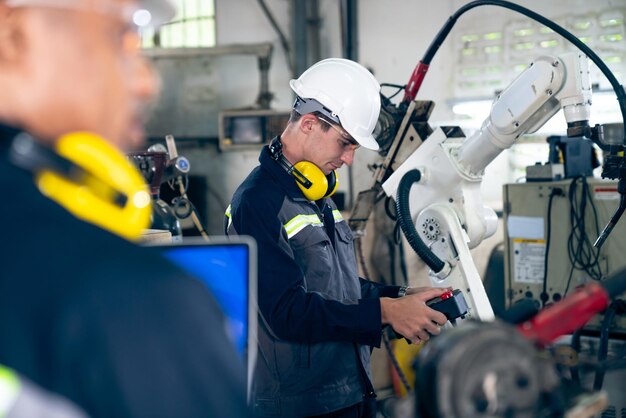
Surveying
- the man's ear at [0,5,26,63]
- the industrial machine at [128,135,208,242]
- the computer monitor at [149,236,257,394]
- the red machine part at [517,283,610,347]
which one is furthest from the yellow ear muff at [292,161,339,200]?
the man's ear at [0,5,26,63]

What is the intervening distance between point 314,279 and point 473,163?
0.66m

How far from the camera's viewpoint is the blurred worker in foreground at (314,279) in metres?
1.75

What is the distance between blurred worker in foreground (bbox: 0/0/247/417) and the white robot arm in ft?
4.95

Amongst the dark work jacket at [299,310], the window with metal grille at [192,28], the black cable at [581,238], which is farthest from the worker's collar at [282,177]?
the window with metal grille at [192,28]

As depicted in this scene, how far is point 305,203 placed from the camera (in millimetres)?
1923

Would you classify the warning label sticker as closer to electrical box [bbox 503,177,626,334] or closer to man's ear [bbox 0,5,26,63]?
electrical box [bbox 503,177,626,334]

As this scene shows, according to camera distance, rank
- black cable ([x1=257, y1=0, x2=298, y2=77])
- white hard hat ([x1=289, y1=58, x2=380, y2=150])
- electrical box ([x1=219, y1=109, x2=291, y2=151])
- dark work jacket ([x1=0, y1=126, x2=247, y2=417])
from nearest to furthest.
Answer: dark work jacket ([x1=0, y1=126, x2=247, y2=417]), white hard hat ([x1=289, y1=58, x2=380, y2=150]), electrical box ([x1=219, y1=109, x2=291, y2=151]), black cable ([x1=257, y1=0, x2=298, y2=77])

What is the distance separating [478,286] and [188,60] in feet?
12.2

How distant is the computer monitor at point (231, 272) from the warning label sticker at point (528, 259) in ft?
7.68

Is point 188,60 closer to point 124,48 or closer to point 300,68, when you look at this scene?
point 300,68

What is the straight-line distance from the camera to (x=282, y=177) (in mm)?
1892

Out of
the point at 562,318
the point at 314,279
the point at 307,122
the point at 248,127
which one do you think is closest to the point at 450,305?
the point at 314,279

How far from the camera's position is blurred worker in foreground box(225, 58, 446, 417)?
175cm

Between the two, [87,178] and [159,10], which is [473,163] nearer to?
[159,10]
